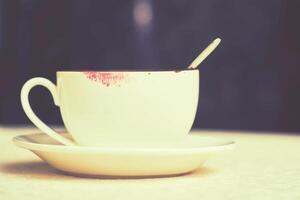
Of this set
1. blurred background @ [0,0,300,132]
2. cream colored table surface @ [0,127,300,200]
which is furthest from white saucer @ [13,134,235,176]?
blurred background @ [0,0,300,132]

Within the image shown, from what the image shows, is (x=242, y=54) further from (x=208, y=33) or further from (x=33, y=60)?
(x=33, y=60)

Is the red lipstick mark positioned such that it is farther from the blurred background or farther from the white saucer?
the blurred background

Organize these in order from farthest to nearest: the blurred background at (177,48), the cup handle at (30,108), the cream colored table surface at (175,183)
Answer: the blurred background at (177,48) < the cup handle at (30,108) < the cream colored table surface at (175,183)

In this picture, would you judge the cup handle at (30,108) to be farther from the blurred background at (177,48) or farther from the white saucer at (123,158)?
the blurred background at (177,48)

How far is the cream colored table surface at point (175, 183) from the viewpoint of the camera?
0.48 meters

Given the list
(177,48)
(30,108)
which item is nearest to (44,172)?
(30,108)

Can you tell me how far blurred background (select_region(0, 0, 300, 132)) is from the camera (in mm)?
2148

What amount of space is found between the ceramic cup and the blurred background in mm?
1554

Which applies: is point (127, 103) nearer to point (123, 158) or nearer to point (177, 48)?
point (123, 158)

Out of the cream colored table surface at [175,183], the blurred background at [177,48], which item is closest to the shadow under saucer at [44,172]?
the cream colored table surface at [175,183]

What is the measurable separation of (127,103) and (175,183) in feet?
0.30

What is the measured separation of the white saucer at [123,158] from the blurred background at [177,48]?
158 cm

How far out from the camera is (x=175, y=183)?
54cm

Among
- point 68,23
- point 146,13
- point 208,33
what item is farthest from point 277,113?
point 68,23
